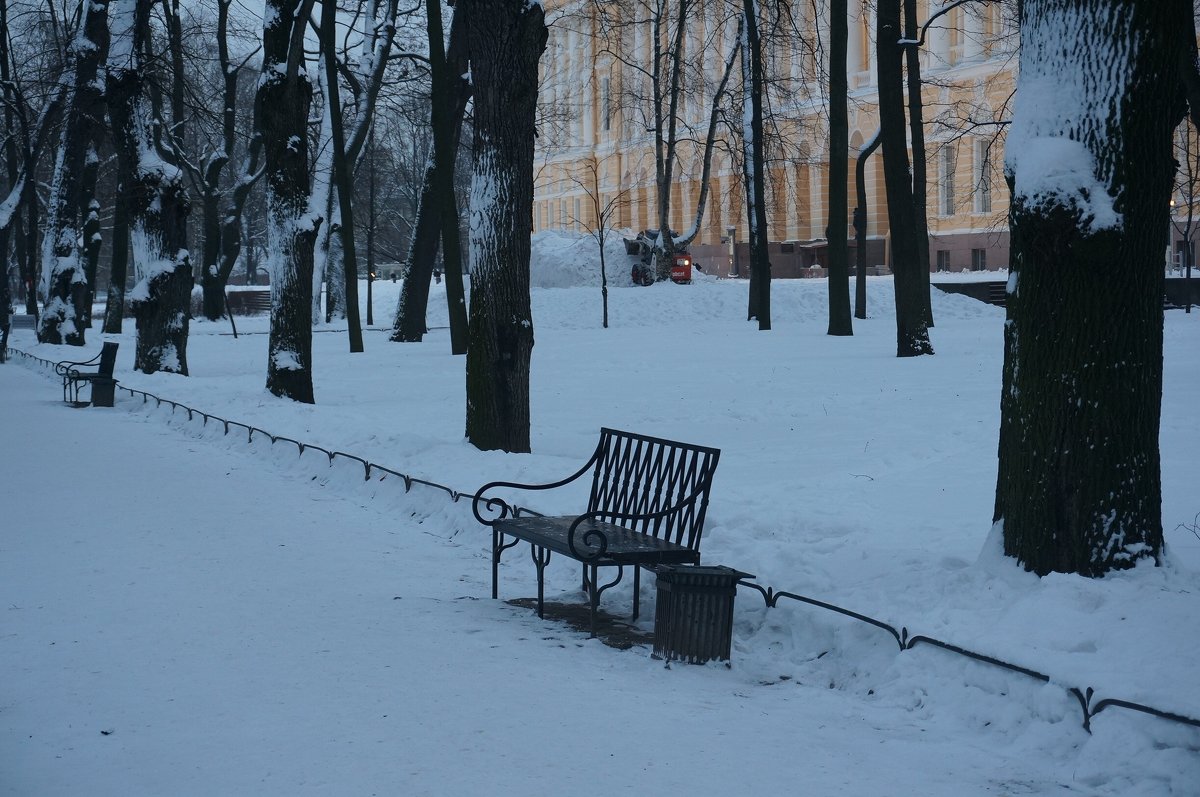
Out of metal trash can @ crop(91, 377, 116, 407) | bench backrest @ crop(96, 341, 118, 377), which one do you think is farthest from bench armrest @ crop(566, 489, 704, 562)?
bench backrest @ crop(96, 341, 118, 377)

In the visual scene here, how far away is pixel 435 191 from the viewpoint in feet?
96.3

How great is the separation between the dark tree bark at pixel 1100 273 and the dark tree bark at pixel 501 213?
5.56 meters

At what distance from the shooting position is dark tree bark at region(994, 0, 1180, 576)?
19.7 ft

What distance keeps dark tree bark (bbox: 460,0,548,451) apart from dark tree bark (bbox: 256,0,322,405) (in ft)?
17.9

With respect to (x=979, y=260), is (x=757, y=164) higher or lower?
higher

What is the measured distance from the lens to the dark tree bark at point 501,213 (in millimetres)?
11047

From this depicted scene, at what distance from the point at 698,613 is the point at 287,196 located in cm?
1194

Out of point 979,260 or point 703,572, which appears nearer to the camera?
point 703,572

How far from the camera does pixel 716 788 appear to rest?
435 centimetres

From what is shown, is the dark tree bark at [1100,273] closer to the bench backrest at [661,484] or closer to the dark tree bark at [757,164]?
the bench backrest at [661,484]

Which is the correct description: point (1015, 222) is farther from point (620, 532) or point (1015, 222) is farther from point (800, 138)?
point (800, 138)

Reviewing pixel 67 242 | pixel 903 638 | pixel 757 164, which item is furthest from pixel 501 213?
pixel 67 242

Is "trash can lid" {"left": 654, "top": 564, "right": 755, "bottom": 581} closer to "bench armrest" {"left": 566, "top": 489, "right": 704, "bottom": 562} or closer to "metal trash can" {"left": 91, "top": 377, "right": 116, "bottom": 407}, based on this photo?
"bench armrest" {"left": 566, "top": 489, "right": 704, "bottom": 562}

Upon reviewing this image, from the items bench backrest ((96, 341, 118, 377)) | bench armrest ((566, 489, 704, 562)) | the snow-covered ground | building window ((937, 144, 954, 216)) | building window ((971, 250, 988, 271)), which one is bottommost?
the snow-covered ground
